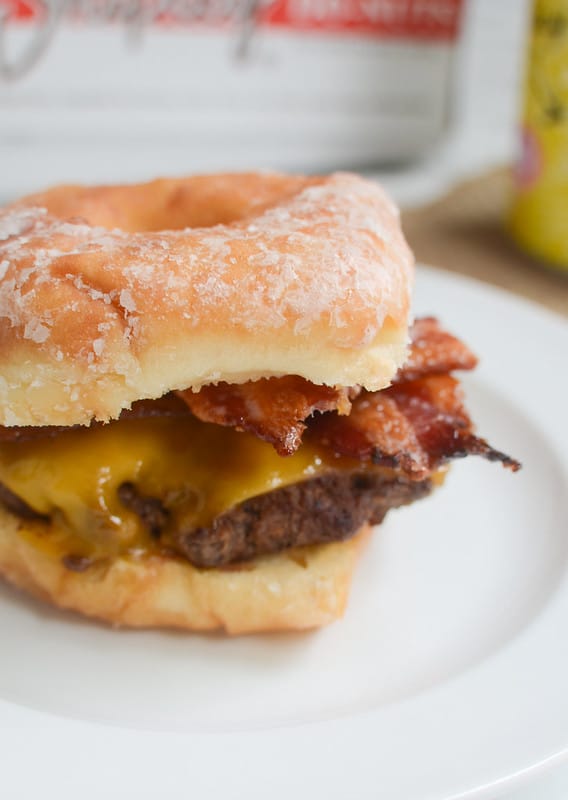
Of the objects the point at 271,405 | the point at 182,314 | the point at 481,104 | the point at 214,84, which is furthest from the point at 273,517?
the point at 481,104

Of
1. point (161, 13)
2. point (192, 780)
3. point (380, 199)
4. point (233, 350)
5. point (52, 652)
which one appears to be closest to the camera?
point (192, 780)

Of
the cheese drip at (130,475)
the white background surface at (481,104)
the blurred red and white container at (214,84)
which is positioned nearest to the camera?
the cheese drip at (130,475)

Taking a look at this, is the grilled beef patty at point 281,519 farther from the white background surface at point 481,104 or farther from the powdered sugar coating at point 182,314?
the white background surface at point 481,104

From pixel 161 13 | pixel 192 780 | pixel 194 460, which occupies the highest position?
pixel 161 13

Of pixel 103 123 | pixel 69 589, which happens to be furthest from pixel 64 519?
pixel 103 123

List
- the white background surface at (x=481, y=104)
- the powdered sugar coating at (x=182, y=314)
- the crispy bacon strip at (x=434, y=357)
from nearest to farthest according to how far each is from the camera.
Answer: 1. the powdered sugar coating at (x=182, y=314)
2. the crispy bacon strip at (x=434, y=357)
3. the white background surface at (x=481, y=104)

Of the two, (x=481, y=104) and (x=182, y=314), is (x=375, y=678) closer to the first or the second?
(x=182, y=314)

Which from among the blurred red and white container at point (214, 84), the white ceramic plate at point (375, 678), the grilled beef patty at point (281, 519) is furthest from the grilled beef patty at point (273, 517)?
the blurred red and white container at point (214, 84)

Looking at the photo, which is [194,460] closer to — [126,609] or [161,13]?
[126,609]
